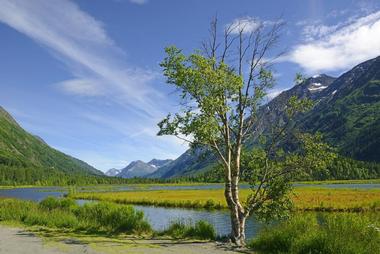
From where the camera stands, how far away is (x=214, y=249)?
2166 cm

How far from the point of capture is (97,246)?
22.3 metres

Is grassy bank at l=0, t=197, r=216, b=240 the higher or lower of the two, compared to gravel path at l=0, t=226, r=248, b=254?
higher

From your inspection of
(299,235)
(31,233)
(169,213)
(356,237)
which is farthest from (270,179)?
(169,213)

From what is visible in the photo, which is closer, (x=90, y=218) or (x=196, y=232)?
(x=196, y=232)

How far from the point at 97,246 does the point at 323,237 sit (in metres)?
12.1

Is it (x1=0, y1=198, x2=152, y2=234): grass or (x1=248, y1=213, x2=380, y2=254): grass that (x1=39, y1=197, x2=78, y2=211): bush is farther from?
(x1=248, y1=213, x2=380, y2=254): grass

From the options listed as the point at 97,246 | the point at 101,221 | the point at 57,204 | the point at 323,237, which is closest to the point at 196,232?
the point at 97,246

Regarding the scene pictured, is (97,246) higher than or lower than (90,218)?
lower

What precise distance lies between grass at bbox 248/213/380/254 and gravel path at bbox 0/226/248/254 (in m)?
2.39

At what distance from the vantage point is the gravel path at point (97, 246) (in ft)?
68.0

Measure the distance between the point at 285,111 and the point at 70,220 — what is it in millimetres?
19447

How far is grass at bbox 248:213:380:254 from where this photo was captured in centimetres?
1760

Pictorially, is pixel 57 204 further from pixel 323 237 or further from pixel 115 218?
pixel 323 237

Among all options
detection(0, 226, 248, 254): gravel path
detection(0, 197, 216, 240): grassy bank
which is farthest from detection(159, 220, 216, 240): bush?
detection(0, 226, 248, 254): gravel path
